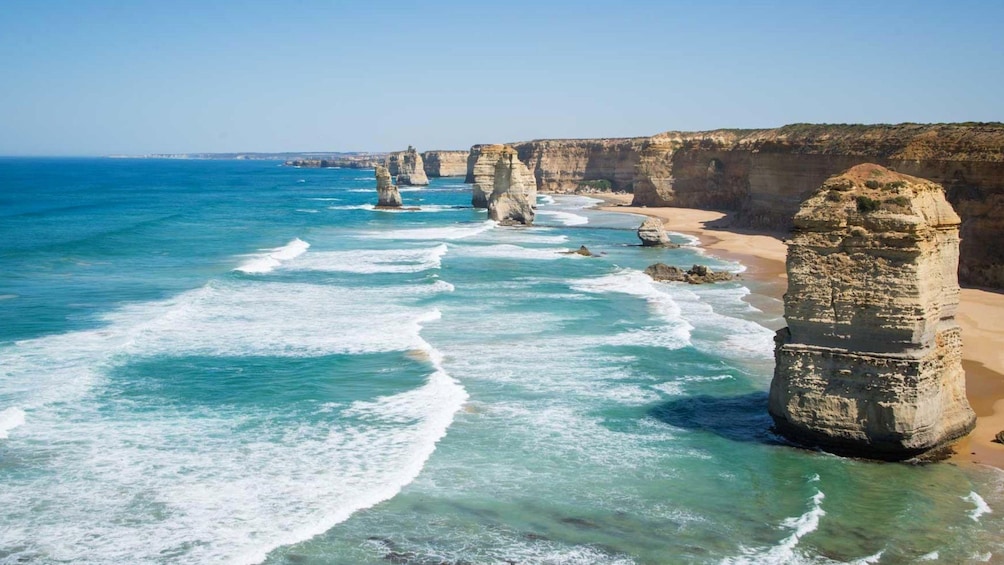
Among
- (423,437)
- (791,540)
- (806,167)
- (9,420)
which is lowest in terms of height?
(791,540)

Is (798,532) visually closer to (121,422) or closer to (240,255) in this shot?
(121,422)

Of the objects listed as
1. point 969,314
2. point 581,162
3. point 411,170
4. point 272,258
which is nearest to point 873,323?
point 969,314

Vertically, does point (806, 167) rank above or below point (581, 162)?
below

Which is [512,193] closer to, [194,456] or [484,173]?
[484,173]

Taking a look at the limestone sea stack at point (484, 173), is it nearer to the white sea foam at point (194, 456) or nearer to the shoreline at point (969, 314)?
the shoreline at point (969, 314)

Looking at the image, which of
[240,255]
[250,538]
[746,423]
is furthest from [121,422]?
[240,255]

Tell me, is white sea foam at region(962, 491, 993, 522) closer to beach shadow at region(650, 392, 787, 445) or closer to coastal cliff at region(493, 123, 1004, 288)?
beach shadow at region(650, 392, 787, 445)

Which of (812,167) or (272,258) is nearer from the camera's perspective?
(272,258)

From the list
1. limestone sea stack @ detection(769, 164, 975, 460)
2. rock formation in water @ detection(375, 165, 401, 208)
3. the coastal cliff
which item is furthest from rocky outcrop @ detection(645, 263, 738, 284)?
rock formation in water @ detection(375, 165, 401, 208)
